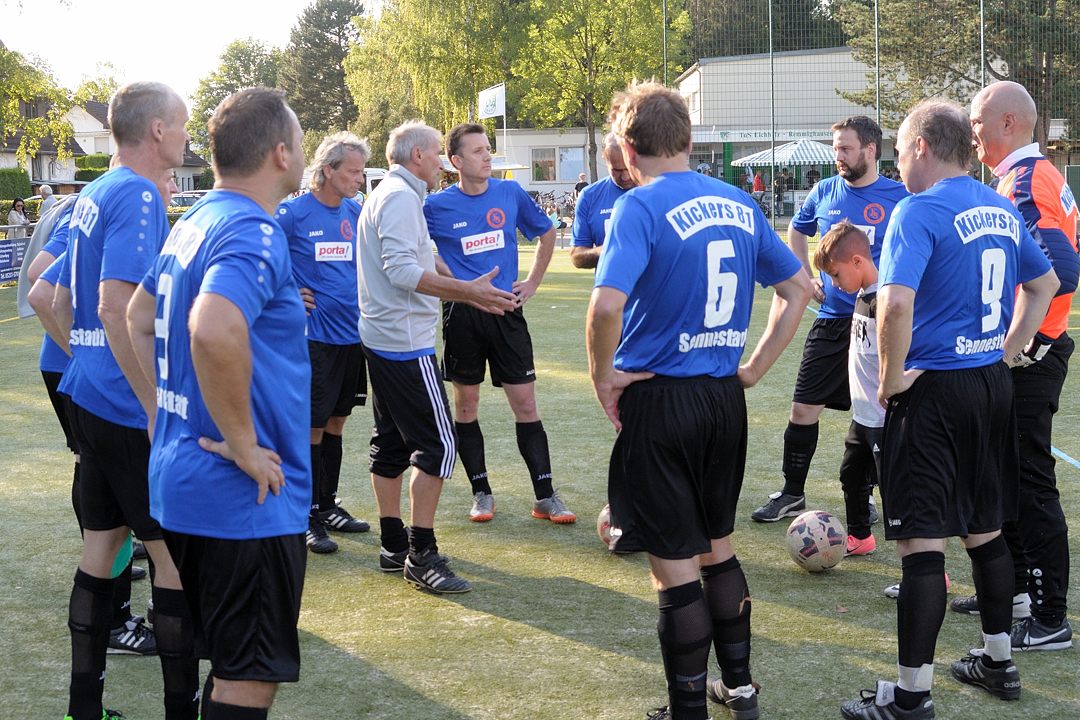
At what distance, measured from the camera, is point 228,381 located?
2652mm

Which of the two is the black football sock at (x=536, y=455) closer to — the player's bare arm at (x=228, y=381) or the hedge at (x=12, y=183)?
the player's bare arm at (x=228, y=381)

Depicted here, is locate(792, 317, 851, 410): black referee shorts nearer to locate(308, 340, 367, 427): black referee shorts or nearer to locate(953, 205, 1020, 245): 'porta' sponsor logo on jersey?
locate(953, 205, 1020, 245): 'porta' sponsor logo on jersey

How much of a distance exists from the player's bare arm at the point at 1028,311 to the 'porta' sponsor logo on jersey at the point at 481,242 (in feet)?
9.99

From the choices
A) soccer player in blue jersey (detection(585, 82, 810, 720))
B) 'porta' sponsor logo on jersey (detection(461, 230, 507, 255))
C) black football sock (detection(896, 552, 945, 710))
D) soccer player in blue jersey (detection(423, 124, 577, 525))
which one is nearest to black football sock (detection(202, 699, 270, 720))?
soccer player in blue jersey (detection(585, 82, 810, 720))

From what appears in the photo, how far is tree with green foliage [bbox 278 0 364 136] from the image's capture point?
89088 mm

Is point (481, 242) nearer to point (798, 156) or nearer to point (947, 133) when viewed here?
point (947, 133)

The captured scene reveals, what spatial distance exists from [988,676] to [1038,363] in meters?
1.24

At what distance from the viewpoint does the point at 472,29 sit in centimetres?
5100

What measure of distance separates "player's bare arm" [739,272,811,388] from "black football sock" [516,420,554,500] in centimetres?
274

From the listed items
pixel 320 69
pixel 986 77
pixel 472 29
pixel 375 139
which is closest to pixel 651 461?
pixel 986 77

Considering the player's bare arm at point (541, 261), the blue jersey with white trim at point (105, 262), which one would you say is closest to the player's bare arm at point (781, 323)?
the blue jersey with white trim at point (105, 262)

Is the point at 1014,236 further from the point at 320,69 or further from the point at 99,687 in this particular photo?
the point at 320,69

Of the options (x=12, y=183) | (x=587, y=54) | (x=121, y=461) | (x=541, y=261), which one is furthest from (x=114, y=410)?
(x=587, y=54)

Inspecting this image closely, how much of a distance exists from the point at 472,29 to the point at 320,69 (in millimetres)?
41984
